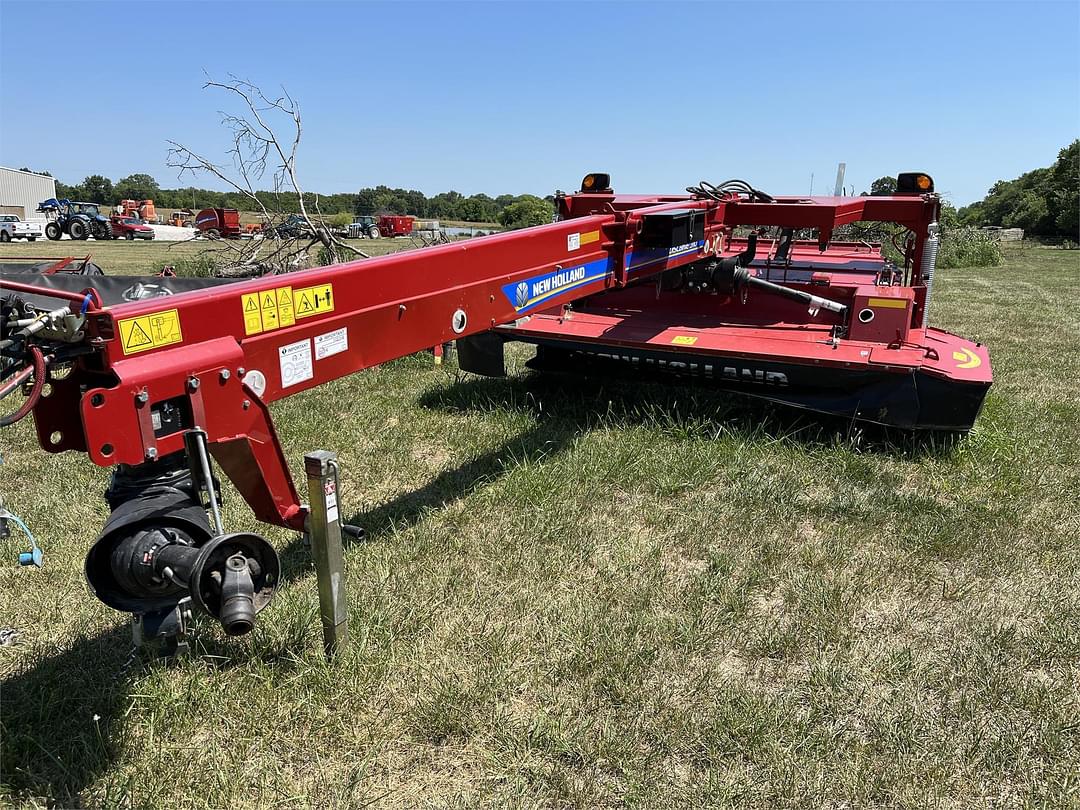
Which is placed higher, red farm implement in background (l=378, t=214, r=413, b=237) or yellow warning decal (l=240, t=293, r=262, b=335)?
yellow warning decal (l=240, t=293, r=262, b=335)

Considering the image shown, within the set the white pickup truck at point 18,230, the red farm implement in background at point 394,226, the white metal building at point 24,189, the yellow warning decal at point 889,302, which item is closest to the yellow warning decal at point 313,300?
the yellow warning decal at point 889,302

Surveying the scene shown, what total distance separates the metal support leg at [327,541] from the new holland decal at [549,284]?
1265 mm

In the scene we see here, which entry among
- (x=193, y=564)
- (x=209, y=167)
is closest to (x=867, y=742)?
(x=193, y=564)

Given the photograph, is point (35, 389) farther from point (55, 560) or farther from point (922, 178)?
point (922, 178)

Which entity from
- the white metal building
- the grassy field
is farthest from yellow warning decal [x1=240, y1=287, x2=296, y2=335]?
the white metal building

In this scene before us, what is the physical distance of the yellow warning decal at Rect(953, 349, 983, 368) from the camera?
517 cm

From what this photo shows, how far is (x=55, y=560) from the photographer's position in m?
3.77

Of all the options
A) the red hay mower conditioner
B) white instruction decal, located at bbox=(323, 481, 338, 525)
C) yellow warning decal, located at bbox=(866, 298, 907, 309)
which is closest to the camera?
the red hay mower conditioner

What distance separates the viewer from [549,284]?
384 cm

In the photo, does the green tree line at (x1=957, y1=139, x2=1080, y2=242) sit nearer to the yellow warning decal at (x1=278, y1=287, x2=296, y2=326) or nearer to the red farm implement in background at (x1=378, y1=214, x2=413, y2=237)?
the red farm implement in background at (x1=378, y1=214, x2=413, y2=237)

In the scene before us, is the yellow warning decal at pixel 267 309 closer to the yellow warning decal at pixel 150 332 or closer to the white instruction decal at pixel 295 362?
the white instruction decal at pixel 295 362

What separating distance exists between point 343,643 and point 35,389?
1443 mm

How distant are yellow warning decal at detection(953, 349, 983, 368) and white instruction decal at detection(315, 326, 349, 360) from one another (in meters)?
4.07

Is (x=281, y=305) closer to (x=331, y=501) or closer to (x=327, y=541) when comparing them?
(x=331, y=501)
